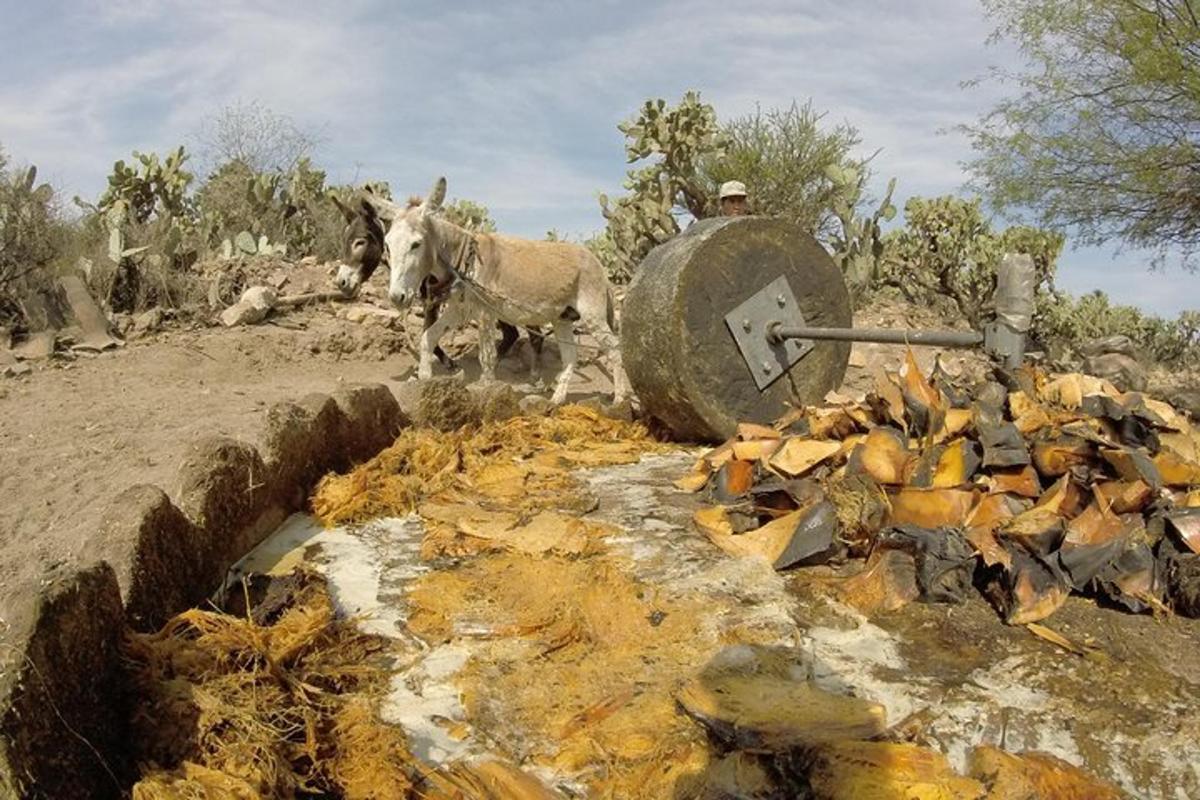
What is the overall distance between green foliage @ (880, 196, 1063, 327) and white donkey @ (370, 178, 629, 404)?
7.80 metres

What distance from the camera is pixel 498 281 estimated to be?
345 inches

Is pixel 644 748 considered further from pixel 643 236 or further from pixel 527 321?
pixel 643 236

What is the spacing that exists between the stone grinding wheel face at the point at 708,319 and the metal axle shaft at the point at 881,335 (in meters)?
0.28

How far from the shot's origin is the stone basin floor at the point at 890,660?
2.15 m

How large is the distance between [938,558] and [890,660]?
59cm

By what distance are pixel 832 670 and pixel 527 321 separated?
6657 mm

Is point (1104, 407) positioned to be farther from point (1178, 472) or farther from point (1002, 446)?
point (1002, 446)

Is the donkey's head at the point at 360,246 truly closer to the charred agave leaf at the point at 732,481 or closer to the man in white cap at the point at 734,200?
the man in white cap at the point at 734,200

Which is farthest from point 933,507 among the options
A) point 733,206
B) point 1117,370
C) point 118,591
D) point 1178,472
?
point 1117,370

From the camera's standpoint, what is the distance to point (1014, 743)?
2.15 meters

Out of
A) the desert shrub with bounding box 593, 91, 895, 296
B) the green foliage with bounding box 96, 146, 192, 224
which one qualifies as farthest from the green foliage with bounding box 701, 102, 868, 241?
the green foliage with bounding box 96, 146, 192, 224

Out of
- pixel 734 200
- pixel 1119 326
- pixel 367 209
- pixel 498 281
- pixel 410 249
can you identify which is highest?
pixel 367 209

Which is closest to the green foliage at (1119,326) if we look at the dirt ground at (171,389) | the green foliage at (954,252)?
the green foliage at (954,252)

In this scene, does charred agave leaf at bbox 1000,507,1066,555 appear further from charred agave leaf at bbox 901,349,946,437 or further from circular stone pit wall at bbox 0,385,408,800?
circular stone pit wall at bbox 0,385,408,800
